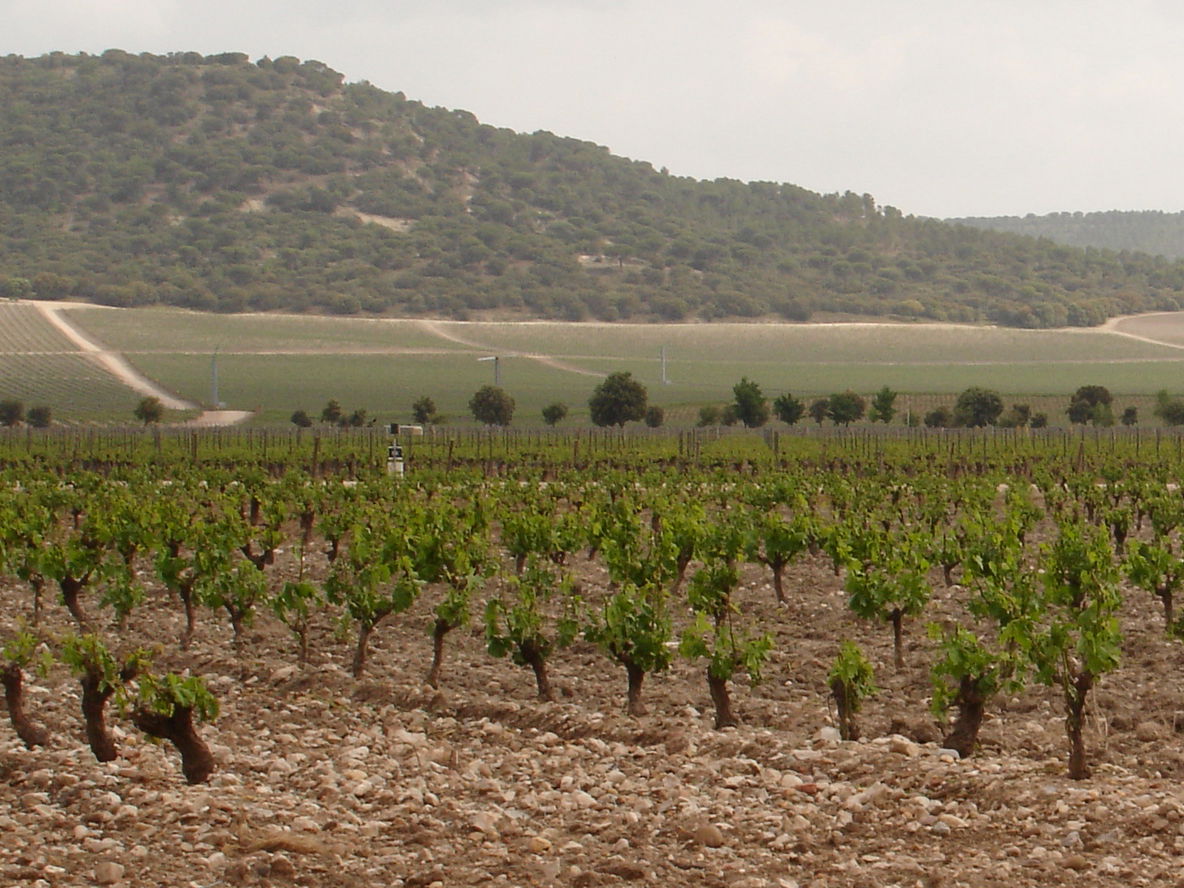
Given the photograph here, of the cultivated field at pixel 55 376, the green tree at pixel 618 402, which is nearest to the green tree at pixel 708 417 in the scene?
the green tree at pixel 618 402

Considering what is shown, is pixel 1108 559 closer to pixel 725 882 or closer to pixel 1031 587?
pixel 1031 587

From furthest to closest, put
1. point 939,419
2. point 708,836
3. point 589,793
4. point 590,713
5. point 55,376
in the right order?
point 55,376
point 939,419
point 590,713
point 589,793
point 708,836

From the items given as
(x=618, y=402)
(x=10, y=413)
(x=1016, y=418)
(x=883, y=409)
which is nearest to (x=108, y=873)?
(x=618, y=402)

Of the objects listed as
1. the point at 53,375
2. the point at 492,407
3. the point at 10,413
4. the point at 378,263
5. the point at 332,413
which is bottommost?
the point at 10,413

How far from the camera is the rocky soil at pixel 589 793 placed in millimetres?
7848

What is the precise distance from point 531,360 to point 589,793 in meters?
117

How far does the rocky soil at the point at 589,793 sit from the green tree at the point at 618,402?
67315mm

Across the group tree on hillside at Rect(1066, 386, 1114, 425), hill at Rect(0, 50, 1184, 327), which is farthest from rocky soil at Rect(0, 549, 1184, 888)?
hill at Rect(0, 50, 1184, 327)

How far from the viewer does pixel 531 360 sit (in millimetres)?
126062

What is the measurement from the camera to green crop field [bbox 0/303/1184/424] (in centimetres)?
10031

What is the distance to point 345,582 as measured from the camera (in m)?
14.0

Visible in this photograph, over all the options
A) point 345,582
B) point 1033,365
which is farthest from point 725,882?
point 1033,365

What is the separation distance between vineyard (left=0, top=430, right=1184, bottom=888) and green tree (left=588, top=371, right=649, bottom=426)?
59807 millimetres

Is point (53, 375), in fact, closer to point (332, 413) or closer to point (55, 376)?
point (55, 376)
